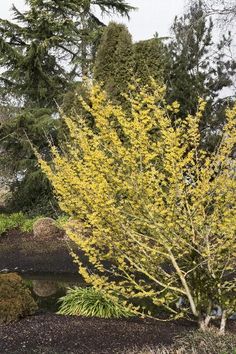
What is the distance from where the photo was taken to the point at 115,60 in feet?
49.3

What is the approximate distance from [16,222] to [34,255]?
3214mm

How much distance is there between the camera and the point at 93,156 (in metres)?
5.29

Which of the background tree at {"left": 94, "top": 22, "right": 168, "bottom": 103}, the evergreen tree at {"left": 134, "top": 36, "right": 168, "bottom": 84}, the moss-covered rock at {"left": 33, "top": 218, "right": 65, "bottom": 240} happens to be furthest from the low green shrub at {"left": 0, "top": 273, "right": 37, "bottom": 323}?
the evergreen tree at {"left": 134, "top": 36, "right": 168, "bottom": 84}

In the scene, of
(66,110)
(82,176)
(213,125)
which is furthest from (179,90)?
(82,176)

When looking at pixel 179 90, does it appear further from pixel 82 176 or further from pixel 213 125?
pixel 82 176

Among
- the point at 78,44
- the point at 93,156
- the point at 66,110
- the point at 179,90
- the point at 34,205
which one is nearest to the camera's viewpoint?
the point at 93,156

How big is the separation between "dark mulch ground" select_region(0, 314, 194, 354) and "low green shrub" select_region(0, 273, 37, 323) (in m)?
0.13

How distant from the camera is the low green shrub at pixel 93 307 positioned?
299 inches

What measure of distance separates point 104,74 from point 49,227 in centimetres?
472

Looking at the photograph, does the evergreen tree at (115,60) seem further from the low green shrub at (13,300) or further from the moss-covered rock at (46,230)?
the low green shrub at (13,300)

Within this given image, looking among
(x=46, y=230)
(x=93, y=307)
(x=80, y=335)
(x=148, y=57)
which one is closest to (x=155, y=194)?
(x=80, y=335)

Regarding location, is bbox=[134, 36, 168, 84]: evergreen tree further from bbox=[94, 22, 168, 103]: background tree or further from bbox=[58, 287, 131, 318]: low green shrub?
bbox=[58, 287, 131, 318]: low green shrub

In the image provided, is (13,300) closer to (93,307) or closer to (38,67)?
(93,307)

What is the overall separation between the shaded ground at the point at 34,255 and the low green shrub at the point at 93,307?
169 inches
